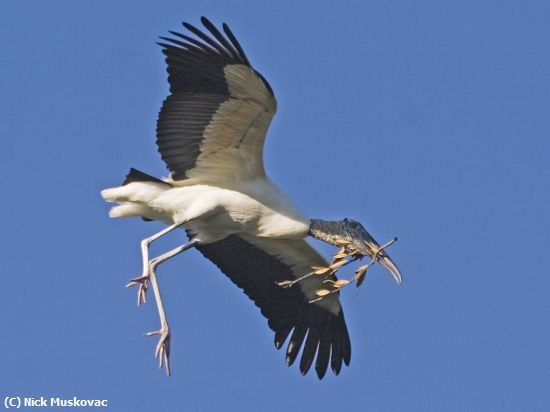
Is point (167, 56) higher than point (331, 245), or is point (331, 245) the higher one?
point (167, 56)

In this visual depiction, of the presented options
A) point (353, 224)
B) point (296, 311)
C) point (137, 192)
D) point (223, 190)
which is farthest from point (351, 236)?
point (137, 192)

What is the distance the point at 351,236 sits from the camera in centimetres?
1778

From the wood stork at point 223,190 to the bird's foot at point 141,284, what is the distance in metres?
0.01

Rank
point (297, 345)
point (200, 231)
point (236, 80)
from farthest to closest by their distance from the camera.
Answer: point (297, 345), point (200, 231), point (236, 80)

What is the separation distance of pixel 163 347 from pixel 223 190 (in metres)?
1.79

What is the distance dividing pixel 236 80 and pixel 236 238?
2865 mm

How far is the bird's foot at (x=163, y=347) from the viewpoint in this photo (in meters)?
17.3

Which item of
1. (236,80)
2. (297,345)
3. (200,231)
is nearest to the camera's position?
(236,80)

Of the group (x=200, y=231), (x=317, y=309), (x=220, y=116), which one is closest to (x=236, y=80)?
(x=220, y=116)

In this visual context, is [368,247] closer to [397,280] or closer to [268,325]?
[397,280]

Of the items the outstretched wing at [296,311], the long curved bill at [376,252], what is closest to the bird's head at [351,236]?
the long curved bill at [376,252]

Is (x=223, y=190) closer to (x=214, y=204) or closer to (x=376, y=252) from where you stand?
(x=214, y=204)

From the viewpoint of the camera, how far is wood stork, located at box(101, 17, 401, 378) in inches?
657

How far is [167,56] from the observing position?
1678 cm
